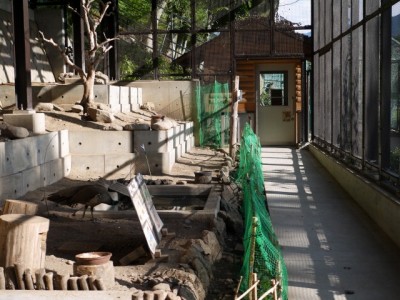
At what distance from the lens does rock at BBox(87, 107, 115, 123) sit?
13.7 m

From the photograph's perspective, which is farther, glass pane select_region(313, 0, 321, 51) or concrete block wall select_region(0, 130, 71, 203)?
glass pane select_region(313, 0, 321, 51)

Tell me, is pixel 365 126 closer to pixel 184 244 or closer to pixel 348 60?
pixel 348 60

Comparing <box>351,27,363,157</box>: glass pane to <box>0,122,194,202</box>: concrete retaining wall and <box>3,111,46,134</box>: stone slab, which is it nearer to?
<box>0,122,194,202</box>: concrete retaining wall

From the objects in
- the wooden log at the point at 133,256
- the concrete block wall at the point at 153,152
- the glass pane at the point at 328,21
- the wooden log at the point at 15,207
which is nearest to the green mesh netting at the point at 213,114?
the glass pane at the point at 328,21

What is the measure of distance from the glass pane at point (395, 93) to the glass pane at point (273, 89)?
41.3ft

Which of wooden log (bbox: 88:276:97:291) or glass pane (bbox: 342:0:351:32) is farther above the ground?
glass pane (bbox: 342:0:351:32)

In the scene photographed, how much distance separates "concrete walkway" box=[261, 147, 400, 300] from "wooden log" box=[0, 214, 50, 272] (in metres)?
2.13

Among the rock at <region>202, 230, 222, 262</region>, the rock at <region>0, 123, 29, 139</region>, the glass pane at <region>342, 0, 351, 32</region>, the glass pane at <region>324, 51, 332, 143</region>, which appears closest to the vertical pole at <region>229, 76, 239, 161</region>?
the glass pane at <region>324, 51, 332, 143</region>

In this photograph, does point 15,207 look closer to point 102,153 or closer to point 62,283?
point 62,283

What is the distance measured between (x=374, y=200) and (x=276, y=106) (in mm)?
12555

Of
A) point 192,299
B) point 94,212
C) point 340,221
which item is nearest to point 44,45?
point 94,212

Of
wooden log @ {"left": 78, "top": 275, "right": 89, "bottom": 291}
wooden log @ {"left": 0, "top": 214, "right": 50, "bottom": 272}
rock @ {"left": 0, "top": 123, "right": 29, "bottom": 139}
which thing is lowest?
wooden log @ {"left": 78, "top": 275, "right": 89, "bottom": 291}

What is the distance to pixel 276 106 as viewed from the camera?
20.6 metres

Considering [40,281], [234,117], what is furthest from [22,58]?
[40,281]
